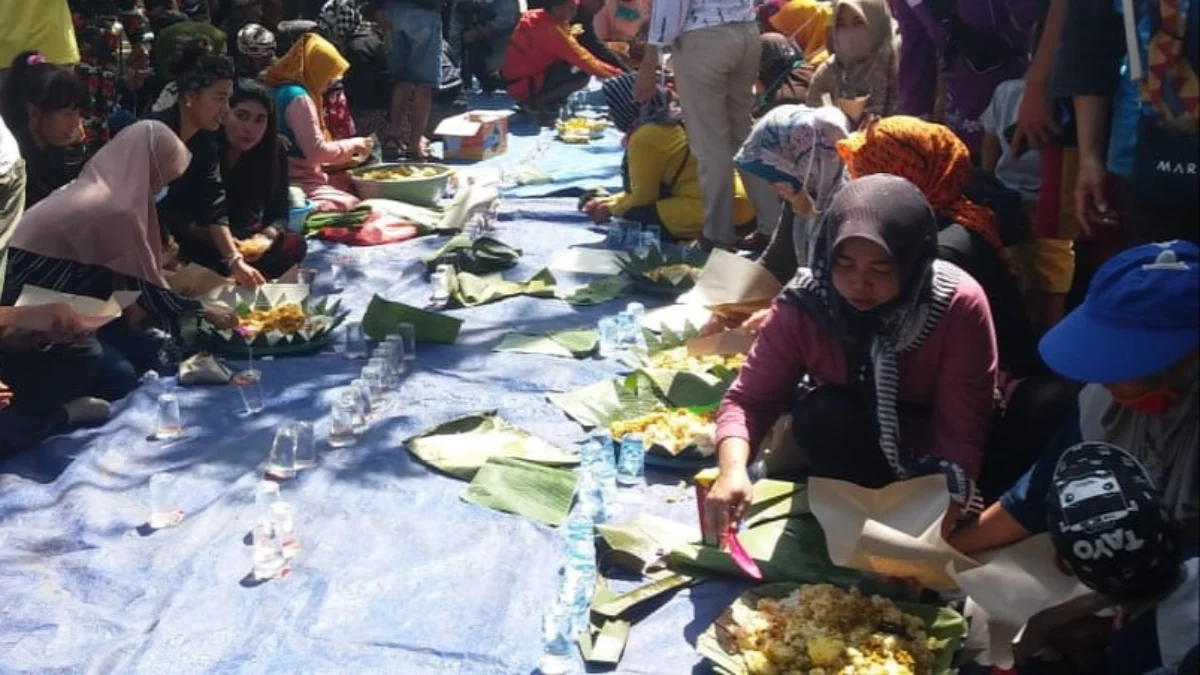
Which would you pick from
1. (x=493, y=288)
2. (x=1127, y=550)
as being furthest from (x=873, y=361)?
(x=493, y=288)

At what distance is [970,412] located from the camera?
2736 millimetres

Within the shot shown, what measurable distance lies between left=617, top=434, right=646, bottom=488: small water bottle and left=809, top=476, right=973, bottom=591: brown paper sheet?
947 millimetres

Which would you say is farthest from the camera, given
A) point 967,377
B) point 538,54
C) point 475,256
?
point 538,54

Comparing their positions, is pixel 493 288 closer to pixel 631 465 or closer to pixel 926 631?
pixel 631 465

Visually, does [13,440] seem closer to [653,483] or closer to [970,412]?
[653,483]

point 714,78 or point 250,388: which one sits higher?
point 714,78

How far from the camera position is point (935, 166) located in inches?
126

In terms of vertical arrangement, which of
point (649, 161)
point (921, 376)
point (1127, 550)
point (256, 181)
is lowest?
point (649, 161)

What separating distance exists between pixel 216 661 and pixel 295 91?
12.6 feet

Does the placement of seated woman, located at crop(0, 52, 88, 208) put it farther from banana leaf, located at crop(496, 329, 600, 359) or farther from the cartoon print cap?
the cartoon print cap

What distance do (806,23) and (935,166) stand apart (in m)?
4.31

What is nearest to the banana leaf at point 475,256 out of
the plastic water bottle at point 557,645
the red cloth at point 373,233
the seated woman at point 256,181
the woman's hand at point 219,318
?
the red cloth at point 373,233

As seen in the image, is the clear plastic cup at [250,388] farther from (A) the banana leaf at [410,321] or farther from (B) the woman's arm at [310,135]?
(B) the woman's arm at [310,135]

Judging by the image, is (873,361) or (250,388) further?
(250,388)
